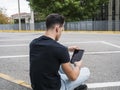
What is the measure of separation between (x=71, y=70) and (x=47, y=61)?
1.02 feet

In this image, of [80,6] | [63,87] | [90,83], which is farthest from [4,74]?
[80,6]

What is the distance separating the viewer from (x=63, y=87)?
4.26 m

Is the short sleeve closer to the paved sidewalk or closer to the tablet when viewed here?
the tablet

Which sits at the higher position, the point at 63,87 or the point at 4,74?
the point at 63,87

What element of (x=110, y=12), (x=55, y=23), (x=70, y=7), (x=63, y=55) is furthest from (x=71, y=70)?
(x=110, y=12)

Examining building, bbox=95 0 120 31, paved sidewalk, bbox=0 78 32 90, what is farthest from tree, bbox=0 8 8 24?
paved sidewalk, bbox=0 78 32 90

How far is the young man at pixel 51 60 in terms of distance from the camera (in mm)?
3879

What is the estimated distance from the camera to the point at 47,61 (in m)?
3.95

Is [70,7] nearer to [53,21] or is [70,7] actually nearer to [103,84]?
[103,84]

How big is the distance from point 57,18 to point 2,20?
278ft

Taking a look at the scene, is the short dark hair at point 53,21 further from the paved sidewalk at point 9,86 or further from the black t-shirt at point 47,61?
the paved sidewalk at point 9,86

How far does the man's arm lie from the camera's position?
3.93 metres

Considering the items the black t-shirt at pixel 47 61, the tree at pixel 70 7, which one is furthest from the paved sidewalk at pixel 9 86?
the tree at pixel 70 7

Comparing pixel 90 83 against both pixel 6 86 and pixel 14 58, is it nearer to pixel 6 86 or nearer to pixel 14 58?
pixel 6 86
